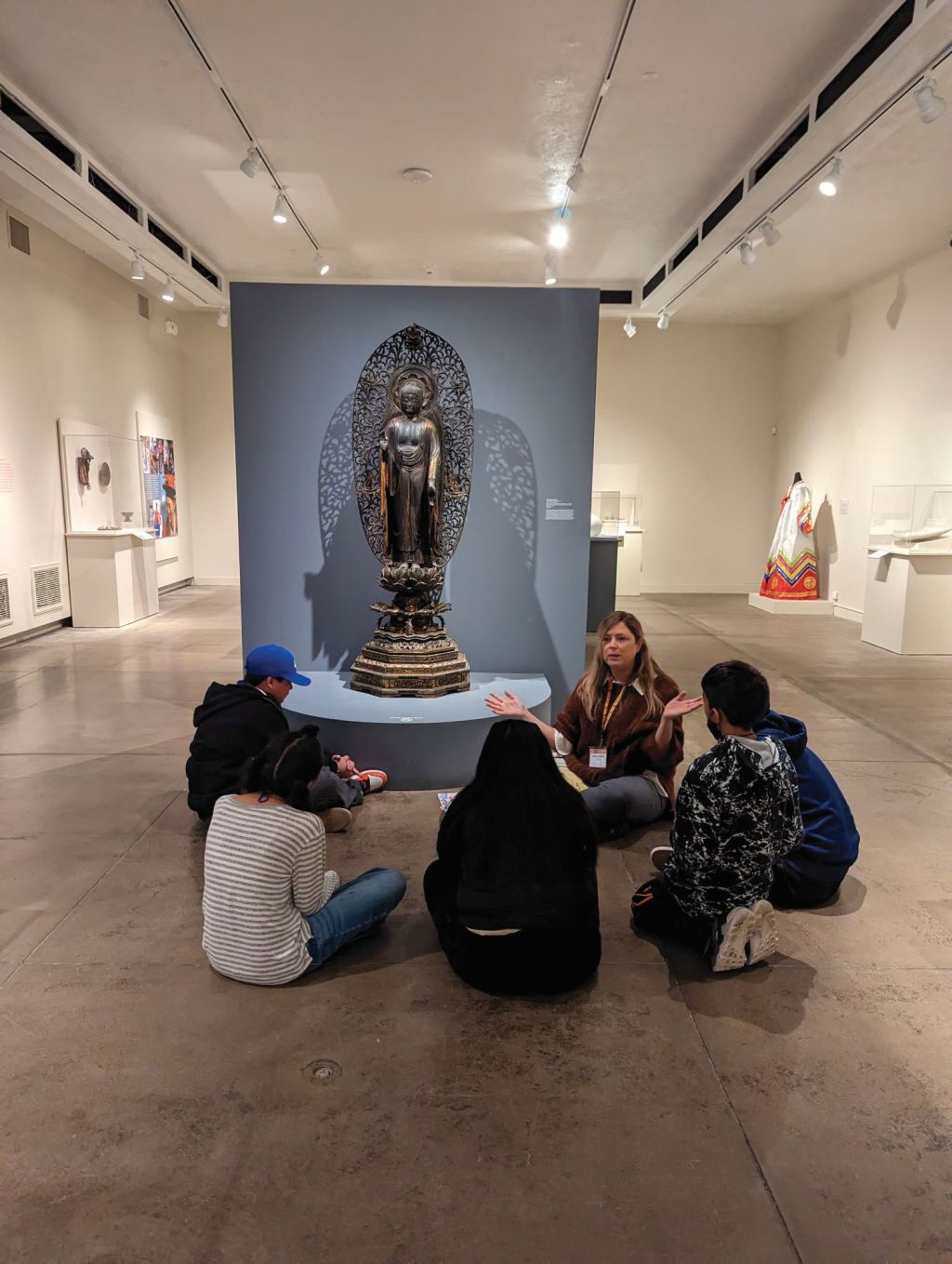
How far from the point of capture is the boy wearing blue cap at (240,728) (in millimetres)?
3352

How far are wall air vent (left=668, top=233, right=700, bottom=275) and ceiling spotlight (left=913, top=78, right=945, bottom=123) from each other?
3.70 metres

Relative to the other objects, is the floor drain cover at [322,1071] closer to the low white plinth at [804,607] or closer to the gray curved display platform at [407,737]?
the gray curved display platform at [407,737]

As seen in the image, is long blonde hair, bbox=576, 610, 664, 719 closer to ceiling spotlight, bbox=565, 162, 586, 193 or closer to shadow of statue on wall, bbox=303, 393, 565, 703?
shadow of statue on wall, bbox=303, 393, 565, 703

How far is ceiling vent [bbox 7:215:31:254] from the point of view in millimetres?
7445

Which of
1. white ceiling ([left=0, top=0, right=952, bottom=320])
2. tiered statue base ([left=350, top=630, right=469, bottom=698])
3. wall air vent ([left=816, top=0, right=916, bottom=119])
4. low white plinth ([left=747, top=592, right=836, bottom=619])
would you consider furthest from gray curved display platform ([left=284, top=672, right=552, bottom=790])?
low white plinth ([left=747, top=592, right=836, bottom=619])

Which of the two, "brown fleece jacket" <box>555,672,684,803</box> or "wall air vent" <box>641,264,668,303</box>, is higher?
"wall air vent" <box>641,264,668,303</box>

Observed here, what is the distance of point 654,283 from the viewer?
10156 mm

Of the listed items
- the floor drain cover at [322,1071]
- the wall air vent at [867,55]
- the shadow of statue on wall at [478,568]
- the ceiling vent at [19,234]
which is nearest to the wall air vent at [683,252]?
the wall air vent at [867,55]

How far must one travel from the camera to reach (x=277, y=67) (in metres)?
5.32

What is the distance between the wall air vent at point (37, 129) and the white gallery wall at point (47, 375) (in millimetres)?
1188

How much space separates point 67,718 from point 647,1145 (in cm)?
452

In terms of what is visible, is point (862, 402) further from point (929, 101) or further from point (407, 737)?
point (407, 737)

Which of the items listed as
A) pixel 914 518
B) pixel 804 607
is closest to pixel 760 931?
pixel 914 518

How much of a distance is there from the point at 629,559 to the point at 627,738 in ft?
28.2
